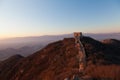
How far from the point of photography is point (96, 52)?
85.4 meters

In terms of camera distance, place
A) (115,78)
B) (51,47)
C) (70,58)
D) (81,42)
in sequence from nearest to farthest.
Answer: (115,78) → (70,58) → (81,42) → (51,47)

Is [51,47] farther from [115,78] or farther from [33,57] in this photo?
[115,78]

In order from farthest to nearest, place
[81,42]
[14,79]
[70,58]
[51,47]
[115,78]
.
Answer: [51,47]
[14,79]
[81,42]
[70,58]
[115,78]

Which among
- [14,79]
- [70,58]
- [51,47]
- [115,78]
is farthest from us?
[51,47]

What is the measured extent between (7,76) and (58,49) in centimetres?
2720

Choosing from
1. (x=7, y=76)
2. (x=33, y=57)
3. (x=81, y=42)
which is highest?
(x=81, y=42)

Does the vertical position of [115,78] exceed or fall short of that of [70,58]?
it exceeds it

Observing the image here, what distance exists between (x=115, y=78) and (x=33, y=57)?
80718 mm

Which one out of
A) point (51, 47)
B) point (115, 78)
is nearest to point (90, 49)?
point (51, 47)

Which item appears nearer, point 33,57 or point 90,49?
point 90,49

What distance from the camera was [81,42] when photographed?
9275cm

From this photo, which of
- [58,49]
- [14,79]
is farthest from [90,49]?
[14,79]

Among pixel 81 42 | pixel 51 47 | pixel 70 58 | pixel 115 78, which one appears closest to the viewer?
pixel 115 78

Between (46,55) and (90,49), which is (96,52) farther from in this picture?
(46,55)
